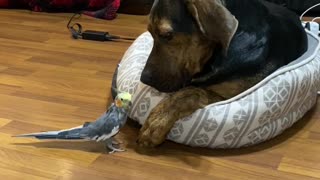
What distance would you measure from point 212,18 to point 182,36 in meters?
0.11

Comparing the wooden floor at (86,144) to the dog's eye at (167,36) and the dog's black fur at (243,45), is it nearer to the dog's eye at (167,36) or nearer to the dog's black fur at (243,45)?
the dog's black fur at (243,45)

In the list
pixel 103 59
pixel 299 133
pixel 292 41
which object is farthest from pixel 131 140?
pixel 103 59

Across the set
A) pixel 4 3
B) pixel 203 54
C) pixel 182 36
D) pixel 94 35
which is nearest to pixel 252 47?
pixel 203 54

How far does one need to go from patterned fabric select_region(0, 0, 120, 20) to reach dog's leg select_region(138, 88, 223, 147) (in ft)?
6.22

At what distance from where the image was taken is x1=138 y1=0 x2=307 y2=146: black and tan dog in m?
1.62

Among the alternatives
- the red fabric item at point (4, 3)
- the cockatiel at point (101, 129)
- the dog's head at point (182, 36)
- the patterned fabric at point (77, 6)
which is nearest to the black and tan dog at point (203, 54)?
the dog's head at point (182, 36)

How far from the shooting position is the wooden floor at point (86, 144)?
5.37ft

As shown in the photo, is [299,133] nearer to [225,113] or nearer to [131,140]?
[225,113]

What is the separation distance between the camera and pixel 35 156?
172 centimetres

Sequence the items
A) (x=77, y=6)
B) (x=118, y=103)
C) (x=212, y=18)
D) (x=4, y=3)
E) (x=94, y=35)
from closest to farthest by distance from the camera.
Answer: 1. (x=212, y=18)
2. (x=118, y=103)
3. (x=94, y=35)
4. (x=77, y=6)
5. (x=4, y=3)

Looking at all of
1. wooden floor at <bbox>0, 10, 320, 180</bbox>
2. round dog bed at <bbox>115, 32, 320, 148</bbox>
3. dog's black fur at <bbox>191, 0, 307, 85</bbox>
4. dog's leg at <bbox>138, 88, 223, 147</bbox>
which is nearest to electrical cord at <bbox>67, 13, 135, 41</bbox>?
wooden floor at <bbox>0, 10, 320, 180</bbox>

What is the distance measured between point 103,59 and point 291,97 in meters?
1.20

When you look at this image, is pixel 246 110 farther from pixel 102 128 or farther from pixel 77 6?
pixel 77 6

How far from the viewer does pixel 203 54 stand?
1.73m
